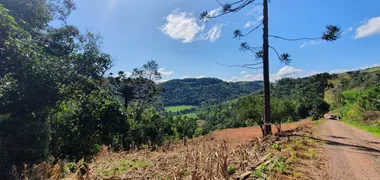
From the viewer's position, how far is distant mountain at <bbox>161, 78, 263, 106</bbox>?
115 meters

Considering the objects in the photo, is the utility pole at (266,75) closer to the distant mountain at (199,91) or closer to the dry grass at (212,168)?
the dry grass at (212,168)

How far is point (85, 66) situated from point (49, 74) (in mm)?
2938

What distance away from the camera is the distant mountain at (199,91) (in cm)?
11531

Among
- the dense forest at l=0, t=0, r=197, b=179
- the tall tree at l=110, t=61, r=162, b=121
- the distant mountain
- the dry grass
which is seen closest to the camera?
the dry grass

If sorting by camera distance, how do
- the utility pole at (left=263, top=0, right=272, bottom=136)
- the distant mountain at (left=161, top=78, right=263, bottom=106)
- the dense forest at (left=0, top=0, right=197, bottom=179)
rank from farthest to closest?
the distant mountain at (left=161, top=78, right=263, bottom=106) → the utility pole at (left=263, top=0, right=272, bottom=136) → the dense forest at (left=0, top=0, right=197, bottom=179)

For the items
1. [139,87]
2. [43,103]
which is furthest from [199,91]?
[43,103]

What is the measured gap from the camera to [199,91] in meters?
130

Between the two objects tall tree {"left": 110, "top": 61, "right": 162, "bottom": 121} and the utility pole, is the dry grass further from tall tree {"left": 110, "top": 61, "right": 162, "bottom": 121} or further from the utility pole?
tall tree {"left": 110, "top": 61, "right": 162, "bottom": 121}

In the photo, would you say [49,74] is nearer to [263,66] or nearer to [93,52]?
[93,52]

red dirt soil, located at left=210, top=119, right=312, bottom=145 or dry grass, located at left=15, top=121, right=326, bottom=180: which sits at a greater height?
dry grass, located at left=15, top=121, right=326, bottom=180

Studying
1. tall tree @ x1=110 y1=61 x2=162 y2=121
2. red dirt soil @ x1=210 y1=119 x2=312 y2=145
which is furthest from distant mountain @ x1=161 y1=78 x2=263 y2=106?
red dirt soil @ x1=210 y1=119 x2=312 y2=145

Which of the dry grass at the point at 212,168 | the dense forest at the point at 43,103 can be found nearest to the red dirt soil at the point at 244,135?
the dry grass at the point at 212,168

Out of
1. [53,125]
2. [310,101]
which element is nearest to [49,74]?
[53,125]

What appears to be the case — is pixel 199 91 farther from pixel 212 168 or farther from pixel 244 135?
pixel 212 168
